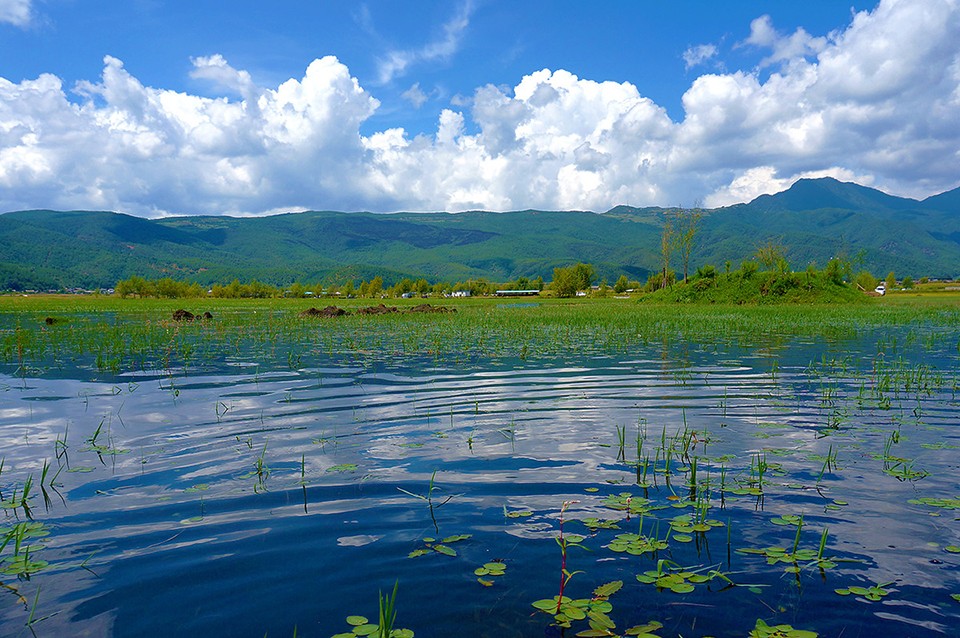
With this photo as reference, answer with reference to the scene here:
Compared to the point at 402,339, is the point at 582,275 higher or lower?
higher

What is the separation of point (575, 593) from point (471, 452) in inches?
162

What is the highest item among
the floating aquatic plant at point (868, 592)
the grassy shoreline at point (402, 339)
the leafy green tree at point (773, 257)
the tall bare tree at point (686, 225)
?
the tall bare tree at point (686, 225)

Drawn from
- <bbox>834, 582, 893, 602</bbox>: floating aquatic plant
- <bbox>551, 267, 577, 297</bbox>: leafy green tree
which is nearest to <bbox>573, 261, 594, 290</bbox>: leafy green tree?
<bbox>551, 267, 577, 297</bbox>: leafy green tree

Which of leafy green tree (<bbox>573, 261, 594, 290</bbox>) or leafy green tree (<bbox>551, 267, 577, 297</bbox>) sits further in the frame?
leafy green tree (<bbox>573, 261, 594, 290</bbox>)

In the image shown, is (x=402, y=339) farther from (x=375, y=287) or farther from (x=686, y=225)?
(x=375, y=287)

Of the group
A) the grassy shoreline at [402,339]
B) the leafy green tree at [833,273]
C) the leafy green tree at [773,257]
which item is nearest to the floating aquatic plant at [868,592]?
the grassy shoreline at [402,339]

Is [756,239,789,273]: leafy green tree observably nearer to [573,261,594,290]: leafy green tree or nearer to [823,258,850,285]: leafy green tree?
[823,258,850,285]: leafy green tree

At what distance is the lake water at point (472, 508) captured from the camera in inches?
173

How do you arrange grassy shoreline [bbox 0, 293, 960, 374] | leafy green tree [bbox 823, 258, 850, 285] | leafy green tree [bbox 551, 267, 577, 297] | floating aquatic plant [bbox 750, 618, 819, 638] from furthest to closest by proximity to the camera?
leafy green tree [bbox 551, 267, 577, 297], leafy green tree [bbox 823, 258, 850, 285], grassy shoreline [bbox 0, 293, 960, 374], floating aquatic plant [bbox 750, 618, 819, 638]

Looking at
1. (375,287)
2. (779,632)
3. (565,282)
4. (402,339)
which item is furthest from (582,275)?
(779,632)

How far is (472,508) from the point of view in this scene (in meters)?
6.36

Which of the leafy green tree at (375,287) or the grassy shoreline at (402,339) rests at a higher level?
the leafy green tree at (375,287)

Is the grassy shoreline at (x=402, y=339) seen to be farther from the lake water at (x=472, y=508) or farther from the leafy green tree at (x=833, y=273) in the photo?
the leafy green tree at (x=833, y=273)

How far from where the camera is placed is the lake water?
4.40m
